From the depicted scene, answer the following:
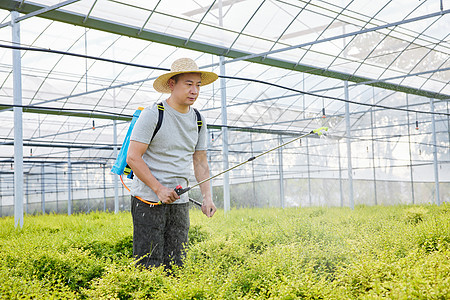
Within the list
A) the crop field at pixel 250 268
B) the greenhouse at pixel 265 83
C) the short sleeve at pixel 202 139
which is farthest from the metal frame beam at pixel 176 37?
the short sleeve at pixel 202 139

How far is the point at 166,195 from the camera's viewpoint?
2691 mm

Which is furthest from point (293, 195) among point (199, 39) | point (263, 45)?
point (199, 39)

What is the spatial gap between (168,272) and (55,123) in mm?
15940

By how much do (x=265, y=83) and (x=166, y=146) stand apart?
4.63m

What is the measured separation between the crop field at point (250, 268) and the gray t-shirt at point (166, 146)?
55 centimetres

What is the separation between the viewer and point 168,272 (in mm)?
3242

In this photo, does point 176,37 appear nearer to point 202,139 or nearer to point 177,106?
point 202,139

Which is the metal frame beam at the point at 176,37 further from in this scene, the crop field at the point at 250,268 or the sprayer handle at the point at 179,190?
the sprayer handle at the point at 179,190

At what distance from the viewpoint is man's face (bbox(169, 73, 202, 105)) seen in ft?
9.55

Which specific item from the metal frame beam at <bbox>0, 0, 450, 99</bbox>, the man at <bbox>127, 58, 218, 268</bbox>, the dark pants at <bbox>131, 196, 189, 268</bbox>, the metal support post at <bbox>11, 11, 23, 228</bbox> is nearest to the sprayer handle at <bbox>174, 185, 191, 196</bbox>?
the man at <bbox>127, 58, 218, 268</bbox>

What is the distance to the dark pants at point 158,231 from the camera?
2881 millimetres

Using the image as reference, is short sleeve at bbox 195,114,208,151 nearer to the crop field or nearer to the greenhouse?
the crop field

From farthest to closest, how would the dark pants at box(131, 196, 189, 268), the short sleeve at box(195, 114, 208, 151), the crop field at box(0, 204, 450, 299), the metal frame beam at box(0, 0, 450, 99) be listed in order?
the metal frame beam at box(0, 0, 450, 99) → the short sleeve at box(195, 114, 208, 151) → the dark pants at box(131, 196, 189, 268) → the crop field at box(0, 204, 450, 299)

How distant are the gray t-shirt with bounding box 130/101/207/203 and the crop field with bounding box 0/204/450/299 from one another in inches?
21.8
